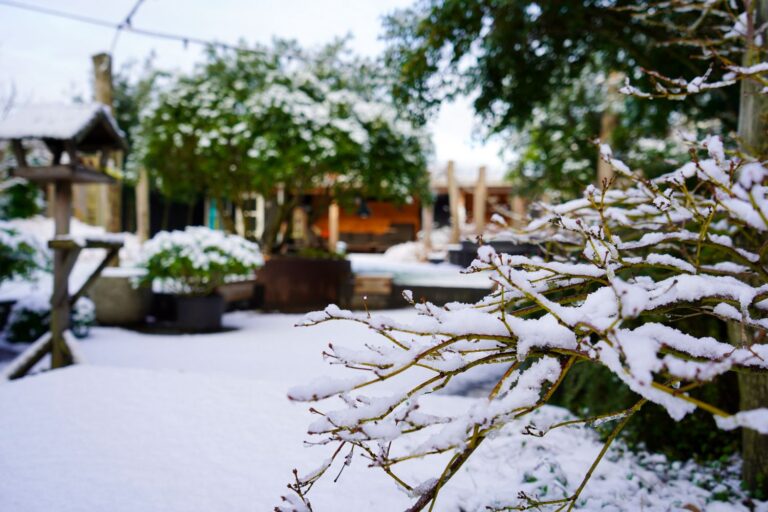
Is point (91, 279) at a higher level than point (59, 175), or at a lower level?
lower

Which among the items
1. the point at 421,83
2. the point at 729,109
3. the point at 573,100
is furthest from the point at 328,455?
the point at 573,100

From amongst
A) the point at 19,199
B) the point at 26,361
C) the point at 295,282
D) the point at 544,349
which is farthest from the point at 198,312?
the point at 19,199

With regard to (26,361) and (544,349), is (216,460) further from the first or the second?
(26,361)

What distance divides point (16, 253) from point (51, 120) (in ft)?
7.93

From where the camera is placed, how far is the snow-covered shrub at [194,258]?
6.59m

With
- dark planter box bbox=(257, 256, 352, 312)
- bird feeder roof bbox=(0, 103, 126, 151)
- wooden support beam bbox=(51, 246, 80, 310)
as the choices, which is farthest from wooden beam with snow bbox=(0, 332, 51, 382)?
dark planter box bbox=(257, 256, 352, 312)

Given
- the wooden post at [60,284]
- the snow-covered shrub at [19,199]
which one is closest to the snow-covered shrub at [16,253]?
the wooden post at [60,284]

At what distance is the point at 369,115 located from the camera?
8.80 m

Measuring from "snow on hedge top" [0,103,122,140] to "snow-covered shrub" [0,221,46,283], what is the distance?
2175mm

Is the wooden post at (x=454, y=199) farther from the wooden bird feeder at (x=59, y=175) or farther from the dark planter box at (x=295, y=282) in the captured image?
the wooden bird feeder at (x=59, y=175)

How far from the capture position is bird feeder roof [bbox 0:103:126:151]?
4602 millimetres

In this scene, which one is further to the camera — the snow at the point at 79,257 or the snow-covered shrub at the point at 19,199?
the snow-covered shrub at the point at 19,199

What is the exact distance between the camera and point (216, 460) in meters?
2.56

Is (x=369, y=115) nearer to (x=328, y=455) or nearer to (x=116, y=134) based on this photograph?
(x=116, y=134)
